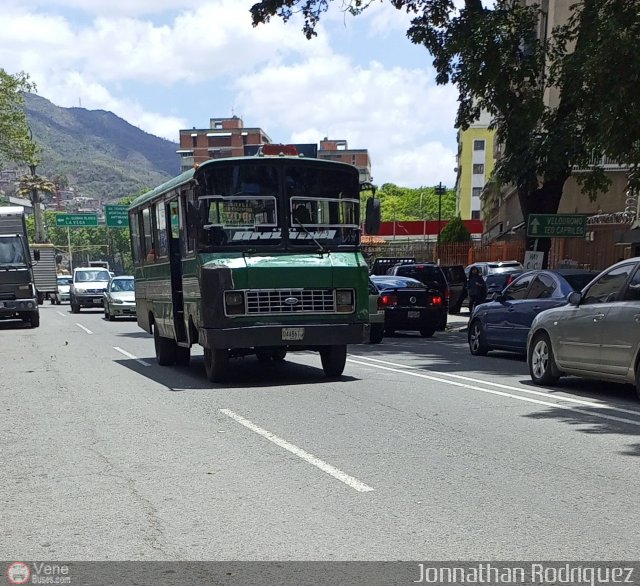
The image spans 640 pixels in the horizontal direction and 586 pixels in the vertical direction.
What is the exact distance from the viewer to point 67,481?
21.9 feet

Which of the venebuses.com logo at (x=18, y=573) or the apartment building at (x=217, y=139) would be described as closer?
the venebuses.com logo at (x=18, y=573)

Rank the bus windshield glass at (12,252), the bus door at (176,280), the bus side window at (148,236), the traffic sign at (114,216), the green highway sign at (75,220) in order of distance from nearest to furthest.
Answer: the bus door at (176,280) < the bus side window at (148,236) < the bus windshield glass at (12,252) < the traffic sign at (114,216) < the green highway sign at (75,220)

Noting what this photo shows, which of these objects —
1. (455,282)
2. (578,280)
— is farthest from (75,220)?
(578,280)

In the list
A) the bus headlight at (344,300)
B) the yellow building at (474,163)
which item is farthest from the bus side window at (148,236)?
the yellow building at (474,163)

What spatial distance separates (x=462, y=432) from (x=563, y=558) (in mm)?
3720

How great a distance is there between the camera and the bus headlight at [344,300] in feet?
40.0

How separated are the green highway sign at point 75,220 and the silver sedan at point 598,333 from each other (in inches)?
2652

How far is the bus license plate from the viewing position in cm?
1183

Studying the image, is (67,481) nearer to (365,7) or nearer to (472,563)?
(472,563)

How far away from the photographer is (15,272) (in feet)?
89.1

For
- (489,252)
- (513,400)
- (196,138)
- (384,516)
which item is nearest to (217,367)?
(513,400)

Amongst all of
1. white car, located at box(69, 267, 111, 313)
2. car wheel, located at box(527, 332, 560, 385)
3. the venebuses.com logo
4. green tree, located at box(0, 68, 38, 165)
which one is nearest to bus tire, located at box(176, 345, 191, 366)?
car wheel, located at box(527, 332, 560, 385)

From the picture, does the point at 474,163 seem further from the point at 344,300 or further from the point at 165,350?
the point at 344,300

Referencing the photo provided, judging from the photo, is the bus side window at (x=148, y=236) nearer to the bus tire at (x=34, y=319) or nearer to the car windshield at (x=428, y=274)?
the car windshield at (x=428, y=274)
